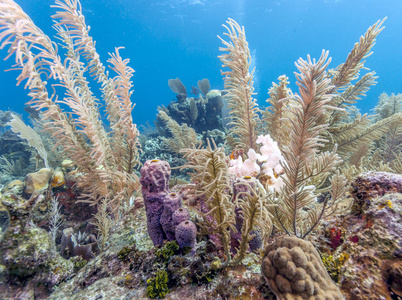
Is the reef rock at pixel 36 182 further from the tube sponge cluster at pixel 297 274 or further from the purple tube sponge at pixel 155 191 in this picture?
the tube sponge cluster at pixel 297 274

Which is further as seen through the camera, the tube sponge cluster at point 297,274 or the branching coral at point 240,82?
the branching coral at point 240,82

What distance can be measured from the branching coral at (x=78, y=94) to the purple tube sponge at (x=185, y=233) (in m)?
1.73

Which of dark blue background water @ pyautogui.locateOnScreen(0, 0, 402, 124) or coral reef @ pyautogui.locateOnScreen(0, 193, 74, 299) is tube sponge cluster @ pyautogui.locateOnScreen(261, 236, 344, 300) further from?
dark blue background water @ pyautogui.locateOnScreen(0, 0, 402, 124)

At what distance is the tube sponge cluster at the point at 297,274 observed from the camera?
41.8 inches

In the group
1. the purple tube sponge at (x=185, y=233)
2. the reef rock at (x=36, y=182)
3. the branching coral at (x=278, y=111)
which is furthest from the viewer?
the reef rock at (x=36, y=182)

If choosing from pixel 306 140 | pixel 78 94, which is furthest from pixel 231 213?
pixel 78 94

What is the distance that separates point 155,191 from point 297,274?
1.31 meters

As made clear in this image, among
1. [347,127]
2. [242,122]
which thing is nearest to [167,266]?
[242,122]

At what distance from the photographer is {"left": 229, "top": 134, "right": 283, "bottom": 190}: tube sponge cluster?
2.50 m

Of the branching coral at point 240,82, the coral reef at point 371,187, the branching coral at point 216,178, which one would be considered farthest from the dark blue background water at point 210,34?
the branching coral at point 216,178

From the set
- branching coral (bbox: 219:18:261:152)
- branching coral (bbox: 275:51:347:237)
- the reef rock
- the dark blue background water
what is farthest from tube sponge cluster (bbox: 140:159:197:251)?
the dark blue background water

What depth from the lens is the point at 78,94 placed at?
9.36ft

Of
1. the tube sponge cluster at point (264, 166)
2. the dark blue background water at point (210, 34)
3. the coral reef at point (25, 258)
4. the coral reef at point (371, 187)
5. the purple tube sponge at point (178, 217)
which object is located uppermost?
the dark blue background water at point (210, 34)

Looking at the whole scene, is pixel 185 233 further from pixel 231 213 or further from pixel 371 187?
pixel 371 187
